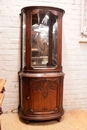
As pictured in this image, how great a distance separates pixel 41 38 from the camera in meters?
2.73

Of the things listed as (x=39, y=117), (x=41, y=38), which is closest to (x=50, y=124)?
(x=39, y=117)

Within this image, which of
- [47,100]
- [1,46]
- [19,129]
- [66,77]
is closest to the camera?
[19,129]

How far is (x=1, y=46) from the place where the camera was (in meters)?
2.87

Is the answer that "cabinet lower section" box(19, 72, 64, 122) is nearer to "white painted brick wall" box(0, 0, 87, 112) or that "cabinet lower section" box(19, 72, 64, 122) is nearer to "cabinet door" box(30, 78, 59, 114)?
"cabinet door" box(30, 78, 59, 114)

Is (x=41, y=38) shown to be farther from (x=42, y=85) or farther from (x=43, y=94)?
(x=43, y=94)

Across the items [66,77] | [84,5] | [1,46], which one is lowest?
Answer: [66,77]

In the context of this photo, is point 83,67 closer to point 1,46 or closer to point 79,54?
point 79,54

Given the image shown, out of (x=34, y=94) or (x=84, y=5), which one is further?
(x=84, y=5)

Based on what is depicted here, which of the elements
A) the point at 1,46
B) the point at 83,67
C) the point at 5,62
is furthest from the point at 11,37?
the point at 83,67

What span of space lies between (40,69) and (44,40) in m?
0.51

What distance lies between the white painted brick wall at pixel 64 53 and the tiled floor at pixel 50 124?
0.89 ft

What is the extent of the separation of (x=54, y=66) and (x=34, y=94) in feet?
1.75

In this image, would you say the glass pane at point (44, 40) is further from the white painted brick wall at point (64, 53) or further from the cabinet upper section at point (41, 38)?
the white painted brick wall at point (64, 53)

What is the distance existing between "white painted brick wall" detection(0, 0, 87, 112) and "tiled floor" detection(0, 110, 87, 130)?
27 cm
